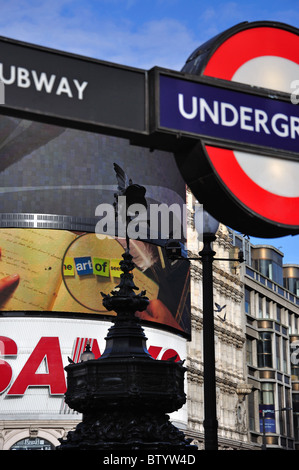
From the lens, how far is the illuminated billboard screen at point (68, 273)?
189 ft

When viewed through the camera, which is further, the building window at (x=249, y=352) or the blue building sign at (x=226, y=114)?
the building window at (x=249, y=352)

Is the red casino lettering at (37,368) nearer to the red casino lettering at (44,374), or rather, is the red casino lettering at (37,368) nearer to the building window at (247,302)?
the red casino lettering at (44,374)

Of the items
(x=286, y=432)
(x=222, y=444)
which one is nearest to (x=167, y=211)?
→ (x=222, y=444)

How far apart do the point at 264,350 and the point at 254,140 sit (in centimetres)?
7679

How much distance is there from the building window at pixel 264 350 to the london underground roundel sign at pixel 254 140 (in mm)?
75960

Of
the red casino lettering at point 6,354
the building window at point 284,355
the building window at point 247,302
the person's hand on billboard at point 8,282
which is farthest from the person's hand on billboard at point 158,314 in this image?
the building window at point 284,355

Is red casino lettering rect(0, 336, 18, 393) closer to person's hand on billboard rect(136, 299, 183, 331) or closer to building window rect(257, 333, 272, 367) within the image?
person's hand on billboard rect(136, 299, 183, 331)

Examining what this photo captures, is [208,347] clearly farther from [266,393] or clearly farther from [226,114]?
[266,393]

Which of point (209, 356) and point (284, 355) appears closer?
point (209, 356)

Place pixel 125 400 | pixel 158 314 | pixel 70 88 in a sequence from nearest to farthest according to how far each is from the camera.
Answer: pixel 70 88 → pixel 125 400 → pixel 158 314

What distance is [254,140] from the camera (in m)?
3.41

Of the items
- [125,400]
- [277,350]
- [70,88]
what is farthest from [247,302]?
[70,88]

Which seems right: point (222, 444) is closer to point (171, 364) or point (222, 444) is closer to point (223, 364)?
point (223, 364)

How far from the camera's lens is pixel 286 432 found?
81375 mm
